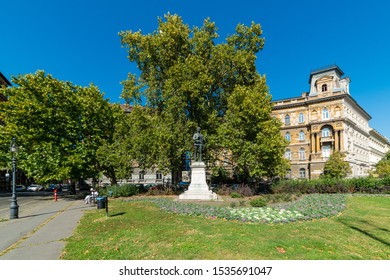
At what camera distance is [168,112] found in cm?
2538

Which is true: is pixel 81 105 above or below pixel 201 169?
above

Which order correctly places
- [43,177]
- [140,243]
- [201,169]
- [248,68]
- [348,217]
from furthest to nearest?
[248,68]
[43,177]
[201,169]
[348,217]
[140,243]

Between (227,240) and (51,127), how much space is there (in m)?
24.7

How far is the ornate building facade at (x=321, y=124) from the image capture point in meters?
52.1

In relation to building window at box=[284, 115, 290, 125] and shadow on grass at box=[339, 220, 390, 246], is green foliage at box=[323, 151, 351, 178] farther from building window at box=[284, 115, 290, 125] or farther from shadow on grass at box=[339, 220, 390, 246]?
shadow on grass at box=[339, 220, 390, 246]

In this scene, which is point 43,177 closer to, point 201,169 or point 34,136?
point 34,136

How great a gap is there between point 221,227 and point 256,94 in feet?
61.7

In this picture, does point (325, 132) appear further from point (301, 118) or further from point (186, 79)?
point (186, 79)

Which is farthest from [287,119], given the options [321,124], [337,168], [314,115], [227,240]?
[227,240]

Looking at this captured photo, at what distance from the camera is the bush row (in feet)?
82.2

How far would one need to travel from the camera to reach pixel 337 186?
25672 mm

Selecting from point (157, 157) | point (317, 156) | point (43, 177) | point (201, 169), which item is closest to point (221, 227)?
point (201, 169)

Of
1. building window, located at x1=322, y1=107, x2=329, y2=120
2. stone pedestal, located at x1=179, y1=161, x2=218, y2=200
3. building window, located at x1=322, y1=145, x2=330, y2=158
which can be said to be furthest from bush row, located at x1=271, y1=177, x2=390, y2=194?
building window, located at x1=322, y1=107, x2=329, y2=120

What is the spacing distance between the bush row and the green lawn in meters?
15.6
